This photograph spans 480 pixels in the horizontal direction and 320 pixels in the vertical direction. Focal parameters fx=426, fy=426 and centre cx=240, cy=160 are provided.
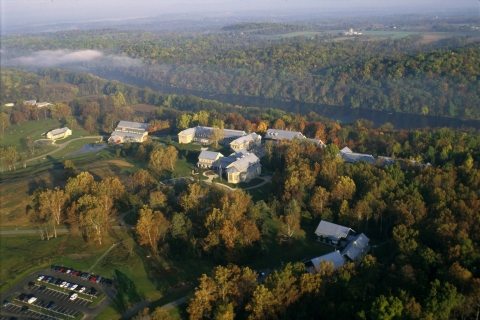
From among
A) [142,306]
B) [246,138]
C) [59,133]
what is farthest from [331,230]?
[59,133]

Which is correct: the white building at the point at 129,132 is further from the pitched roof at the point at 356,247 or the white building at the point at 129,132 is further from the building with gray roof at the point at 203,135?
the pitched roof at the point at 356,247

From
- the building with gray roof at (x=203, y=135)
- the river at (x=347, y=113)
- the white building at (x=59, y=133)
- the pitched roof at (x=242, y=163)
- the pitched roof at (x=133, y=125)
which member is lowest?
the river at (x=347, y=113)

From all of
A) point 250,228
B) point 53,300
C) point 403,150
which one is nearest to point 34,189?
point 53,300

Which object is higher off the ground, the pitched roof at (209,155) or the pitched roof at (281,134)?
the pitched roof at (209,155)

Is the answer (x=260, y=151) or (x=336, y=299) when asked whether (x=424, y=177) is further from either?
(x=260, y=151)

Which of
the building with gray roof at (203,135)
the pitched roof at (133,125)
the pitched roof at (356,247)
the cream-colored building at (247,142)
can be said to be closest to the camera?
the pitched roof at (356,247)

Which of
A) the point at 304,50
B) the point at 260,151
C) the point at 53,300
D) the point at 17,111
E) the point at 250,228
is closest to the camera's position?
the point at 53,300

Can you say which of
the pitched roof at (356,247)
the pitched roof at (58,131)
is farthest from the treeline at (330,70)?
the pitched roof at (356,247)
